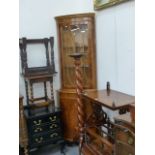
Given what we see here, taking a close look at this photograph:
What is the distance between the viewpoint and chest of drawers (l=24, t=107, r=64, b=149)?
2.74 meters

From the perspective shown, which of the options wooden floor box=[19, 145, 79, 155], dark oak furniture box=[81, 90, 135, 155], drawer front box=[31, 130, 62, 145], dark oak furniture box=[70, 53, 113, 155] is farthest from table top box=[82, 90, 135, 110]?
wooden floor box=[19, 145, 79, 155]

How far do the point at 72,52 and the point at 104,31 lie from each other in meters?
0.54

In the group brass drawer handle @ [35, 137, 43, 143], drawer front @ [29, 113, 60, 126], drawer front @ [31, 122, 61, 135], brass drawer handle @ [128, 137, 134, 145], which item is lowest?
brass drawer handle @ [35, 137, 43, 143]

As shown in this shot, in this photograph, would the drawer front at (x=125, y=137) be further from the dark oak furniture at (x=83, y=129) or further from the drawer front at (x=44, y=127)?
the drawer front at (x=44, y=127)

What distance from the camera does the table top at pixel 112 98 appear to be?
2114mm

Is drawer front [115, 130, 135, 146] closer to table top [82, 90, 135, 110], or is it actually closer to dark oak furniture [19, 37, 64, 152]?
table top [82, 90, 135, 110]

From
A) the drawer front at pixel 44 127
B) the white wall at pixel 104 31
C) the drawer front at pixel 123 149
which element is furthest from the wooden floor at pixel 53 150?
the drawer front at pixel 123 149

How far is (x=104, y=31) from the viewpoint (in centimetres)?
285

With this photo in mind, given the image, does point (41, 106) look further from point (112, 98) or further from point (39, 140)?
point (112, 98)

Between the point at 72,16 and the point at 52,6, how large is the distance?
0.48 m

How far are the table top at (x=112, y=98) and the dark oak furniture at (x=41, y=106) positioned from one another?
0.65m
